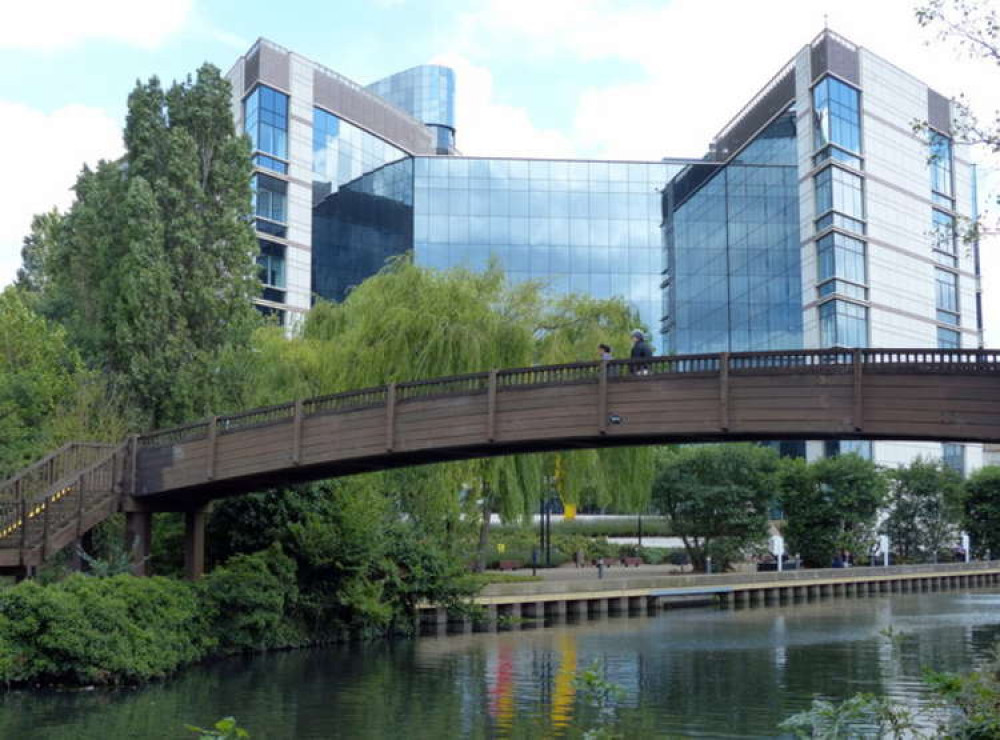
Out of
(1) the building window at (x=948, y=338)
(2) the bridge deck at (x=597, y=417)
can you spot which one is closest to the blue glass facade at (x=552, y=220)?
(1) the building window at (x=948, y=338)

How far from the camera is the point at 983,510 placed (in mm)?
68125

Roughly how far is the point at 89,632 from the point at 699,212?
70.9 metres

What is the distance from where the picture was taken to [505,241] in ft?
274

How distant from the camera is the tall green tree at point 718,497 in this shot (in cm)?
5350

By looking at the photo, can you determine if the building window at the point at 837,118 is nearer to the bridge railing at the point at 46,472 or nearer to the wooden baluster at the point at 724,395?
the wooden baluster at the point at 724,395

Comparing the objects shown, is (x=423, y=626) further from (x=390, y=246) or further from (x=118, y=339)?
(x=390, y=246)

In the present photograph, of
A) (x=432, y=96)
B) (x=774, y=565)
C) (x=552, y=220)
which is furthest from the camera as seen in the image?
(x=432, y=96)

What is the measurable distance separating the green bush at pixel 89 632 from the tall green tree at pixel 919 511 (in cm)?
5063

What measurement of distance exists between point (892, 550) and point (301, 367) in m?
44.2

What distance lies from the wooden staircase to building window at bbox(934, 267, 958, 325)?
70027 millimetres

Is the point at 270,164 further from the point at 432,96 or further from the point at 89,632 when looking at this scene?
the point at 432,96

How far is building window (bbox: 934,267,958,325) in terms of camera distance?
8306 centimetres

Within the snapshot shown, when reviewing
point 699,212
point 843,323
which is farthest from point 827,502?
point 699,212

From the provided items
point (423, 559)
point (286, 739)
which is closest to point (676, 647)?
point (423, 559)
